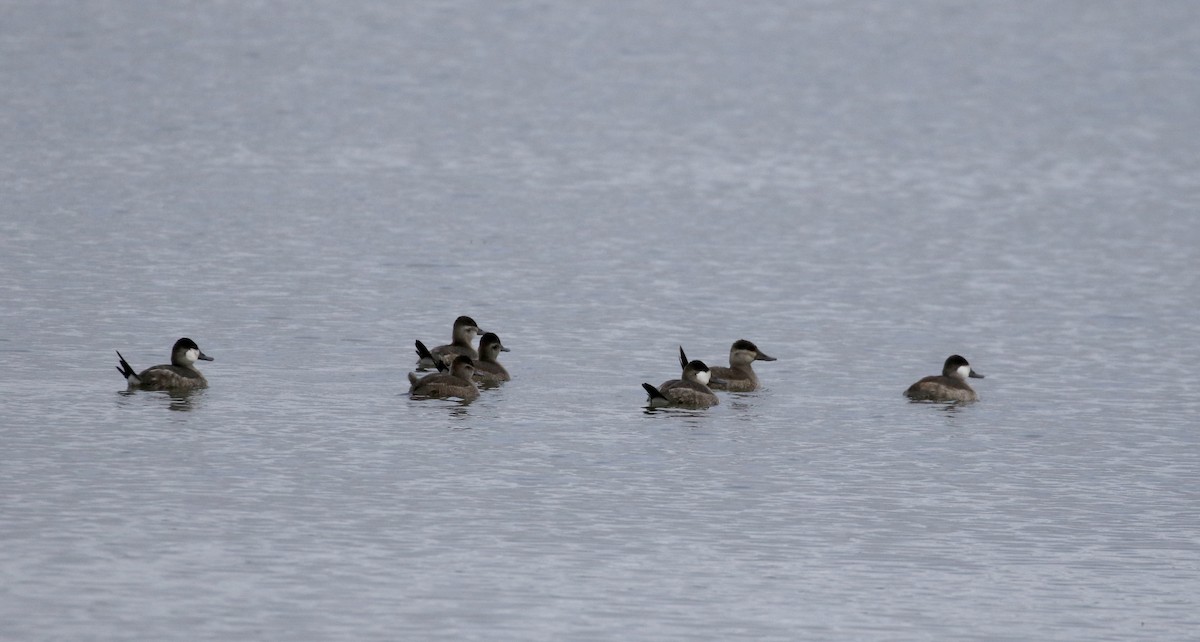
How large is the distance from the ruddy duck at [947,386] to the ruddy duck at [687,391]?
186cm

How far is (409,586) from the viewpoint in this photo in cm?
1253

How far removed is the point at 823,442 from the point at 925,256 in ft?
47.3

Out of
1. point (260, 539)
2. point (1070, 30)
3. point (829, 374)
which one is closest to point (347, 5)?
point (1070, 30)

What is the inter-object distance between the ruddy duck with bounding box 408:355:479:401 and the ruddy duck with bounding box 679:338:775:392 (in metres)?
1.98

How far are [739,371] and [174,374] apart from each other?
5286mm

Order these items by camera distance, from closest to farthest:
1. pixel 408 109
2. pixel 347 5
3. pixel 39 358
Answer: pixel 39 358 < pixel 408 109 < pixel 347 5

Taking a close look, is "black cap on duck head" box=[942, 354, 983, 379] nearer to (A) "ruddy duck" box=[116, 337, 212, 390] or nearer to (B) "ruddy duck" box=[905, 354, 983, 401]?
(B) "ruddy duck" box=[905, 354, 983, 401]

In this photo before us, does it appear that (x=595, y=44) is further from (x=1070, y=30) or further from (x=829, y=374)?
(x=829, y=374)

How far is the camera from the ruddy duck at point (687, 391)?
18750mm

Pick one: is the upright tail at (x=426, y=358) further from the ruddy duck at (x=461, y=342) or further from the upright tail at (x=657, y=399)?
the upright tail at (x=657, y=399)

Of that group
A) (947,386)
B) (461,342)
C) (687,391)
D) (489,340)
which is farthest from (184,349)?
(947,386)

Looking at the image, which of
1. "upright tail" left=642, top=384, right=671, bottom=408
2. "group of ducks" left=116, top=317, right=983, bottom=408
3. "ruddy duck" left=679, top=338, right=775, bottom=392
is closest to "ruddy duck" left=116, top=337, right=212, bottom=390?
"group of ducks" left=116, top=317, right=983, bottom=408

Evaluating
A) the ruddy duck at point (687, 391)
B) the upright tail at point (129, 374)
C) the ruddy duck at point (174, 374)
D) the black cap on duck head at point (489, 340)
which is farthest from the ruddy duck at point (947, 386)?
the upright tail at point (129, 374)

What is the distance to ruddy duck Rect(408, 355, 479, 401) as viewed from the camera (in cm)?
1898
